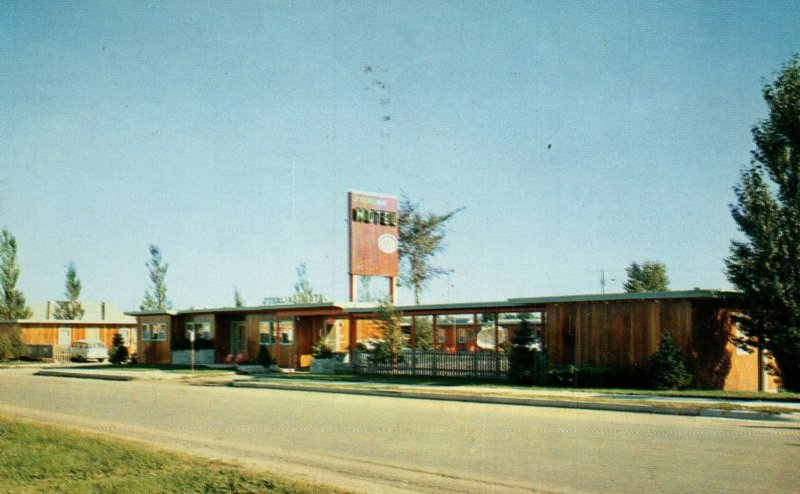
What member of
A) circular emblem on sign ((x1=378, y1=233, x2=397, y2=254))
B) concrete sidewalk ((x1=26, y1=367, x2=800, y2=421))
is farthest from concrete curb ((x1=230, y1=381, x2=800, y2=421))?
circular emblem on sign ((x1=378, y1=233, x2=397, y2=254))

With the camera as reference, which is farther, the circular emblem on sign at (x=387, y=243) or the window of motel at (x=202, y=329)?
the window of motel at (x=202, y=329)

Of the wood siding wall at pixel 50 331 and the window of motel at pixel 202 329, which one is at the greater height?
the window of motel at pixel 202 329

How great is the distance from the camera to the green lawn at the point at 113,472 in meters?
8.23

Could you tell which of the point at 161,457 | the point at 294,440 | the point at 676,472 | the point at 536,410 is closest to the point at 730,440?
the point at 676,472

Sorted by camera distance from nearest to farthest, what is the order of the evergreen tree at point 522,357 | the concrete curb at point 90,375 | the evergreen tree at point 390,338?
the evergreen tree at point 522,357
the evergreen tree at point 390,338
the concrete curb at point 90,375

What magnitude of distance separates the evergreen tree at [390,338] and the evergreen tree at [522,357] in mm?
6281

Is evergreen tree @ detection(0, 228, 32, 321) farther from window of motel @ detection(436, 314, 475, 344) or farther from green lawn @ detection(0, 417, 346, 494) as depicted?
green lawn @ detection(0, 417, 346, 494)

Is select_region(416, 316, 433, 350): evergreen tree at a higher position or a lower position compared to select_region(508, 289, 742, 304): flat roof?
lower

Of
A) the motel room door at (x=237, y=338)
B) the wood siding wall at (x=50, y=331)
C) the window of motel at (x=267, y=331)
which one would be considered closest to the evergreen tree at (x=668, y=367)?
the window of motel at (x=267, y=331)

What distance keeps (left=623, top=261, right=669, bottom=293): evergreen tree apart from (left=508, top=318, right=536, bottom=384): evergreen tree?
45.8 m

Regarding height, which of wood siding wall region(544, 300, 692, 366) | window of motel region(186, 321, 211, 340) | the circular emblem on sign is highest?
the circular emblem on sign

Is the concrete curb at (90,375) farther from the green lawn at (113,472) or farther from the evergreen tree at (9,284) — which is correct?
the evergreen tree at (9,284)

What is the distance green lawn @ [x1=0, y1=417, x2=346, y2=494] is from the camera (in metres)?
8.23

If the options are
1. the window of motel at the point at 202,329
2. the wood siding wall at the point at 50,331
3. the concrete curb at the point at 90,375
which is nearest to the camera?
the concrete curb at the point at 90,375
